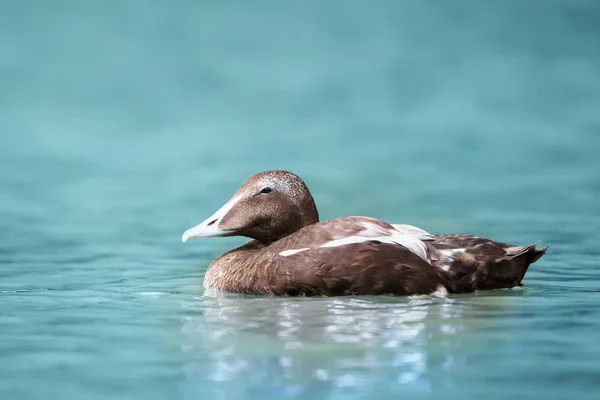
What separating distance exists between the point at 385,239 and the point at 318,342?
218 cm

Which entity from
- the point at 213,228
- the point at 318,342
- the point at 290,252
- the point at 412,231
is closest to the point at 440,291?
the point at 412,231

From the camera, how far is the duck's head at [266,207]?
10.1 meters

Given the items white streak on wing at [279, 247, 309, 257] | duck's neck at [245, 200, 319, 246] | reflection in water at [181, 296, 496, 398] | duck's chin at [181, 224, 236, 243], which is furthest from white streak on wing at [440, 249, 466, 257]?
duck's chin at [181, 224, 236, 243]

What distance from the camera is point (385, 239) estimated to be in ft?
30.5

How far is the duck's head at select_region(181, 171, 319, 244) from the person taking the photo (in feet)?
33.2

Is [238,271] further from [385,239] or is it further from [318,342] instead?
[318,342]

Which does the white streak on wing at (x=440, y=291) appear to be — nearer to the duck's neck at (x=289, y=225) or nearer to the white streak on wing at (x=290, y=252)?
the white streak on wing at (x=290, y=252)

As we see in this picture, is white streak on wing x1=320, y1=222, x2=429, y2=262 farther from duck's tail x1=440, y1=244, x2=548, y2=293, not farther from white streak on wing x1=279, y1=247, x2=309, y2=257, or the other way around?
duck's tail x1=440, y1=244, x2=548, y2=293

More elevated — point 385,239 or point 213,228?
point 213,228

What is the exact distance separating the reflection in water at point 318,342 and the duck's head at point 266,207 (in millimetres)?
905

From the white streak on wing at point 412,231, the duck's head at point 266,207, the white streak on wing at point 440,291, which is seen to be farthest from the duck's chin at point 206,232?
the white streak on wing at point 440,291

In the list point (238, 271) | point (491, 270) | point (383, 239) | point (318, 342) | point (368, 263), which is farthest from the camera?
point (238, 271)

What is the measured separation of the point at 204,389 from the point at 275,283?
3374 millimetres

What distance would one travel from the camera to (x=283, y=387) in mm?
5988
